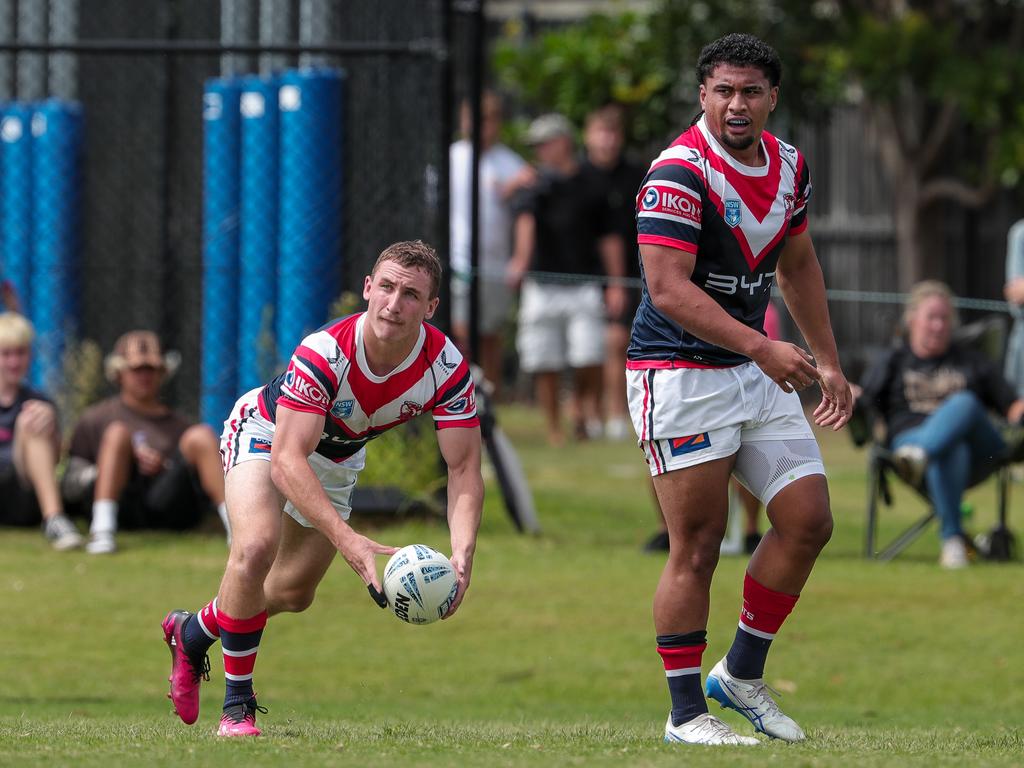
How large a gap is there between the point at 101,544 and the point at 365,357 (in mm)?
4814

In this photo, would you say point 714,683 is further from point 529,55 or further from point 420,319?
point 529,55

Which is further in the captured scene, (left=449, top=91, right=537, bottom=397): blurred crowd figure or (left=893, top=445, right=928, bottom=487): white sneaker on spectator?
(left=449, top=91, right=537, bottom=397): blurred crowd figure

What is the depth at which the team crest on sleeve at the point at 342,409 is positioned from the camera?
20.0 ft

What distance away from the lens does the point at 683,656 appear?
5.93m

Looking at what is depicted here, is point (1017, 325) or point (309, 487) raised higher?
point (1017, 325)

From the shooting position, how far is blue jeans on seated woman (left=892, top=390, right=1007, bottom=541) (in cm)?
1029

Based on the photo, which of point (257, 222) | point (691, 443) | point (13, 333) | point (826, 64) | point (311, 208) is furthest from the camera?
point (826, 64)

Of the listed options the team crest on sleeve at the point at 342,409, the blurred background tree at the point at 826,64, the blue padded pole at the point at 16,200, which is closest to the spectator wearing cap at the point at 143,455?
the blue padded pole at the point at 16,200

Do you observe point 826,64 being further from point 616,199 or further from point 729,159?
point 729,159

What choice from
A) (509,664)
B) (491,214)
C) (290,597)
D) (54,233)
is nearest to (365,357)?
(290,597)

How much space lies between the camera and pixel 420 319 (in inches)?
236

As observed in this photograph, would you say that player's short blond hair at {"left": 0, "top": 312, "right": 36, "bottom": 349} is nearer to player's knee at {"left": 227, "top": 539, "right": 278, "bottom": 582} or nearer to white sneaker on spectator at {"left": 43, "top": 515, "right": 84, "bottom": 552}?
white sneaker on spectator at {"left": 43, "top": 515, "right": 84, "bottom": 552}

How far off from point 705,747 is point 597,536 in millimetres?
5691

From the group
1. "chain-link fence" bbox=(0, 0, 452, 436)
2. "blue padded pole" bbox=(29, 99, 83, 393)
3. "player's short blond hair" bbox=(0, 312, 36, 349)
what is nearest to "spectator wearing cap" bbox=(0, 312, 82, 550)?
"player's short blond hair" bbox=(0, 312, 36, 349)
